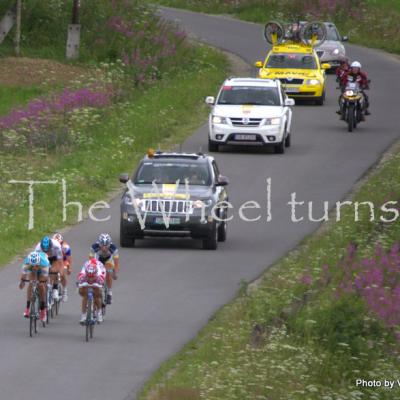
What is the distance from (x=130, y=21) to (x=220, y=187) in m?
25.7

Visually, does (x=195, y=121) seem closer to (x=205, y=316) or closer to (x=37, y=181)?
(x=37, y=181)

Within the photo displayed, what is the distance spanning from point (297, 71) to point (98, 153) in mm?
11693

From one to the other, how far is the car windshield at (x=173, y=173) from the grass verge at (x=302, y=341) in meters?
3.91

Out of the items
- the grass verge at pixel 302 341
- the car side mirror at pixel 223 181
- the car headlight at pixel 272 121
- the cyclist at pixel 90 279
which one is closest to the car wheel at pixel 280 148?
the car headlight at pixel 272 121

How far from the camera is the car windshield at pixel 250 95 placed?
39.8 metres

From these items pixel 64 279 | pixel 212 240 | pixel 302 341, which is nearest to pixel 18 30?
pixel 212 240

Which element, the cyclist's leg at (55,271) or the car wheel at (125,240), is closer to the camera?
the cyclist's leg at (55,271)

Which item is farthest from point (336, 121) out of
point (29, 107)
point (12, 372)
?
point (12, 372)

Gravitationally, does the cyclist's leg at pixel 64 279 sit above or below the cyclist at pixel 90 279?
below

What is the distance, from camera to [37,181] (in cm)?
3344

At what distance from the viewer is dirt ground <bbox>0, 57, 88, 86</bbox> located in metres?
45.8

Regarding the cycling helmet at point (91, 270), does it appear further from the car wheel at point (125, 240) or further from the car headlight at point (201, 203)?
the car headlight at point (201, 203)

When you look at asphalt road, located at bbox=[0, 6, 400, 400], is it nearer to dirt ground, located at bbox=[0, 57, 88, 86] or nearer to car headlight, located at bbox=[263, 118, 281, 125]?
car headlight, located at bbox=[263, 118, 281, 125]

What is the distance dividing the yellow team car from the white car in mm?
7377
